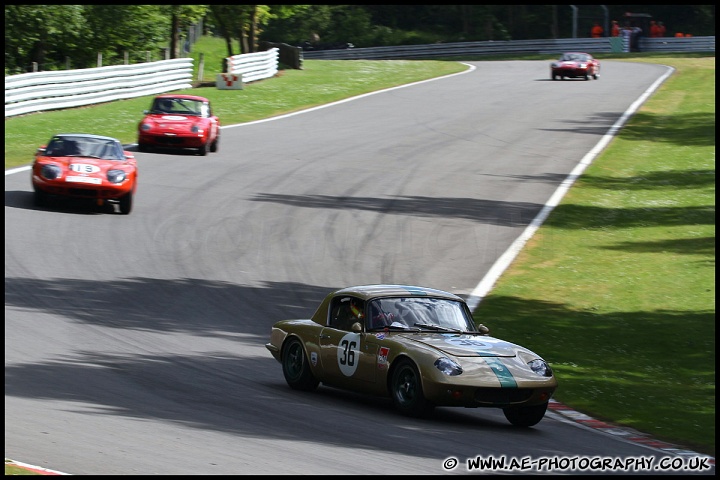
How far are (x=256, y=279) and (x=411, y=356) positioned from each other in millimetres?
7031

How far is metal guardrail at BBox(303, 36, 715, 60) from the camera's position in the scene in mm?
71188

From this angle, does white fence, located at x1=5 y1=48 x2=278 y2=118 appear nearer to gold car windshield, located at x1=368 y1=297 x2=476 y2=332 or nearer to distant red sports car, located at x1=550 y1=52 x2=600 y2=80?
distant red sports car, located at x1=550 y1=52 x2=600 y2=80

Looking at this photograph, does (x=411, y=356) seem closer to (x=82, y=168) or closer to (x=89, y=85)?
(x=82, y=168)

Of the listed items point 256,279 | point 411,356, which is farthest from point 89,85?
point 411,356

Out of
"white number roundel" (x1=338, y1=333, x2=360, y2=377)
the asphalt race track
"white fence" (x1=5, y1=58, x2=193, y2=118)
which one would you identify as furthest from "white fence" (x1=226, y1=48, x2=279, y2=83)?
"white number roundel" (x1=338, y1=333, x2=360, y2=377)

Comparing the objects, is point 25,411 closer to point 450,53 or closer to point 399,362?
point 399,362

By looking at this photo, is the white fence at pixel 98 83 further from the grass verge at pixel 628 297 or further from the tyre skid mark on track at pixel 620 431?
the tyre skid mark on track at pixel 620 431

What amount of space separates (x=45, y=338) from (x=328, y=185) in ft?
41.2

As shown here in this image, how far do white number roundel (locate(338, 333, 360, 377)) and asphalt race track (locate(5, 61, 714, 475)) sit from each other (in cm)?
37

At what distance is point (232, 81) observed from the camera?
1654 inches

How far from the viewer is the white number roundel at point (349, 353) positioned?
35.0ft

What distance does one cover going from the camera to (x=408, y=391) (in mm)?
9969

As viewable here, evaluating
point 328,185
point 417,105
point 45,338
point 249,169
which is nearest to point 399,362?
point 45,338

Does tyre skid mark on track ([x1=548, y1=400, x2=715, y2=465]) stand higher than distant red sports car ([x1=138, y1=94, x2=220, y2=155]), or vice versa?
distant red sports car ([x1=138, y1=94, x2=220, y2=155])
